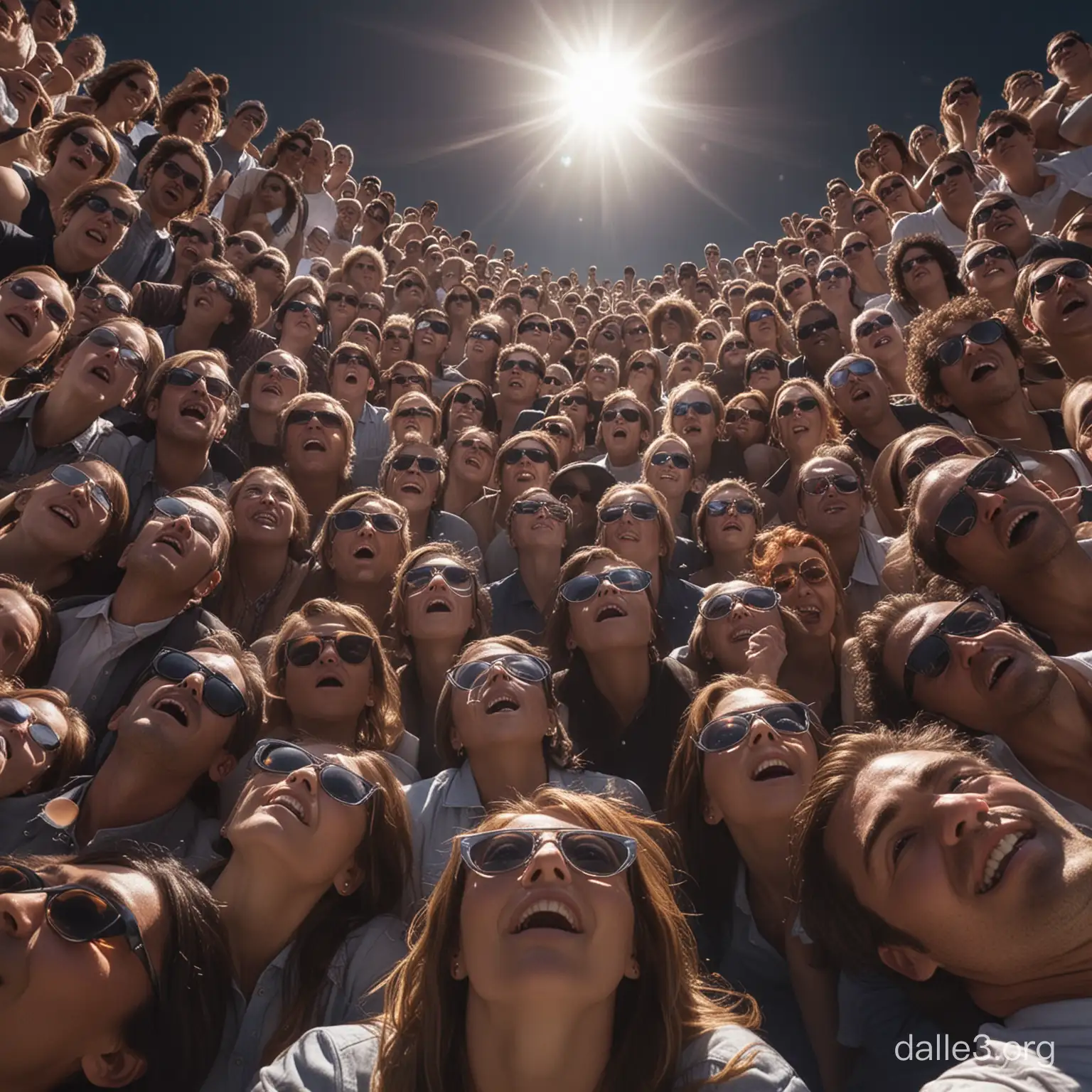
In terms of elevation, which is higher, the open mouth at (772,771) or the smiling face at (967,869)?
the open mouth at (772,771)

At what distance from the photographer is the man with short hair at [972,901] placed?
1970 mm

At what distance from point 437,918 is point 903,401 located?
19.5 feet

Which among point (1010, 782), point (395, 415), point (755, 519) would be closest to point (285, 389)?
point (395, 415)

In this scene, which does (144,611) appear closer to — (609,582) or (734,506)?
(609,582)

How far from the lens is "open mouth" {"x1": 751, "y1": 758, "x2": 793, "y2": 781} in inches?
122

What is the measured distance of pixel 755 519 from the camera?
5703mm

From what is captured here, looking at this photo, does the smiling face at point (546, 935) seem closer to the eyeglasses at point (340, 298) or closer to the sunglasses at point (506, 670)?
the sunglasses at point (506, 670)

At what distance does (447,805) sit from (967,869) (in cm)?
222

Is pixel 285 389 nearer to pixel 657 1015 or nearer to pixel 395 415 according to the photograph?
pixel 395 415

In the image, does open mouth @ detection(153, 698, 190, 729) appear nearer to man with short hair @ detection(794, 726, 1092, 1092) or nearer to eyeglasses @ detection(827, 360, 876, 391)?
man with short hair @ detection(794, 726, 1092, 1092)

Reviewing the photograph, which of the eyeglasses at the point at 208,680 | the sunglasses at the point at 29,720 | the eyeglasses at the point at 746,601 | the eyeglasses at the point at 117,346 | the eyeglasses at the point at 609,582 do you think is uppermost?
the eyeglasses at the point at 117,346

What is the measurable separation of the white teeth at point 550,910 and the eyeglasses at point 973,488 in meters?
2.75

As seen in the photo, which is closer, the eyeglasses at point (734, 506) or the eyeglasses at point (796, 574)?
the eyeglasses at point (796, 574)

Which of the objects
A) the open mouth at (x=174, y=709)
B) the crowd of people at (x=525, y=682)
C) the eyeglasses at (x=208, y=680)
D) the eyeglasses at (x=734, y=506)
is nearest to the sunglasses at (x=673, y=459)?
the crowd of people at (x=525, y=682)
